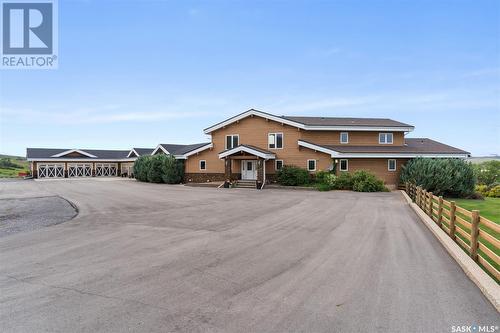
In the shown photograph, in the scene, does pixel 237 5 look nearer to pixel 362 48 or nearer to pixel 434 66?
pixel 362 48

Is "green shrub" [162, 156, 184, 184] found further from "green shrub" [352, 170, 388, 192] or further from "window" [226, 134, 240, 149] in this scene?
"green shrub" [352, 170, 388, 192]

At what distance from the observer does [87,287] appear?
5.13m

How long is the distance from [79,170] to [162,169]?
2424cm

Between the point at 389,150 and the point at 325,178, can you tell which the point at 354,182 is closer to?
the point at 325,178

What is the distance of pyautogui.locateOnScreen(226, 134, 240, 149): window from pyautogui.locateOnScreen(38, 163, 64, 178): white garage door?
3226 centimetres

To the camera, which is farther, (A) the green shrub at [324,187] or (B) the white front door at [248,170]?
(B) the white front door at [248,170]

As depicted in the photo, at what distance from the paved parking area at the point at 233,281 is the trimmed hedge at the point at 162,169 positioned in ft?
78.1

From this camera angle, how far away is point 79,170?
50.5 metres

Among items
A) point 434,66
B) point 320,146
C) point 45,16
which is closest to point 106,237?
point 45,16

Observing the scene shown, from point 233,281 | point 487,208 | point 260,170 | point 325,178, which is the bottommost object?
point 487,208

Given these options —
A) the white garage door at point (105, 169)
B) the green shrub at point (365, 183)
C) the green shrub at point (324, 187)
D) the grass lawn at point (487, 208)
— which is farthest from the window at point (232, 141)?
the white garage door at point (105, 169)

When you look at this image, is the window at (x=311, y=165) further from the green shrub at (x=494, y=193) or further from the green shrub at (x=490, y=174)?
the green shrub at (x=490, y=174)

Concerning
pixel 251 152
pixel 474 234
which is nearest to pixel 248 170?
pixel 251 152

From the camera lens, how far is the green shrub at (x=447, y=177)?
76.6 ft
